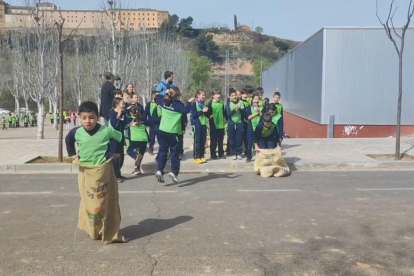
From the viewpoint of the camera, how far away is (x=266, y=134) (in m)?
9.09

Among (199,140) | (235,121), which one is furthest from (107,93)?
(235,121)

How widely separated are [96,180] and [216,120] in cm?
631

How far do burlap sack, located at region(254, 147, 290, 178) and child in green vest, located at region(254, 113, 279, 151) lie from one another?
0.54 feet

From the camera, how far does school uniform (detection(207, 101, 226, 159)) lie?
10477 millimetres

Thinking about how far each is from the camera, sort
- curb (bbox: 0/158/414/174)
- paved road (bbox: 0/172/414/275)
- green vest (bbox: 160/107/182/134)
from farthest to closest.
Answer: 1. curb (bbox: 0/158/414/174)
2. green vest (bbox: 160/107/182/134)
3. paved road (bbox: 0/172/414/275)

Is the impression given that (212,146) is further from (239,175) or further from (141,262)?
(141,262)

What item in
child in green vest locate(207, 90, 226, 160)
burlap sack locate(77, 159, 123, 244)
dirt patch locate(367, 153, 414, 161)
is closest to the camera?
burlap sack locate(77, 159, 123, 244)

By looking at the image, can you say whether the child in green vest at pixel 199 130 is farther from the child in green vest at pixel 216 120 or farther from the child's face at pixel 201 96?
the child in green vest at pixel 216 120

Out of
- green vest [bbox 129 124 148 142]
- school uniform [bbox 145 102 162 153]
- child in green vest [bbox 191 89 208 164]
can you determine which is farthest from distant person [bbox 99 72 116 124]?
child in green vest [bbox 191 89 208 164]

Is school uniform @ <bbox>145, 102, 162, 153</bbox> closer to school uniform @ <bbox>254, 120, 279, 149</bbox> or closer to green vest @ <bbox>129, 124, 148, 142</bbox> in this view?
green vest @ <bbox>129, 124, 148, 142</bbox>

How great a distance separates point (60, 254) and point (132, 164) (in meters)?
5.75

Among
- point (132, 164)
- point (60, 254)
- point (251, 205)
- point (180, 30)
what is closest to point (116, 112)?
point (132, 164)

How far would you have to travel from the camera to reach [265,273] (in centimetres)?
398

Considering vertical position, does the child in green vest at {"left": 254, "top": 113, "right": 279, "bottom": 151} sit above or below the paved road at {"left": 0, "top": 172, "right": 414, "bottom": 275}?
above
